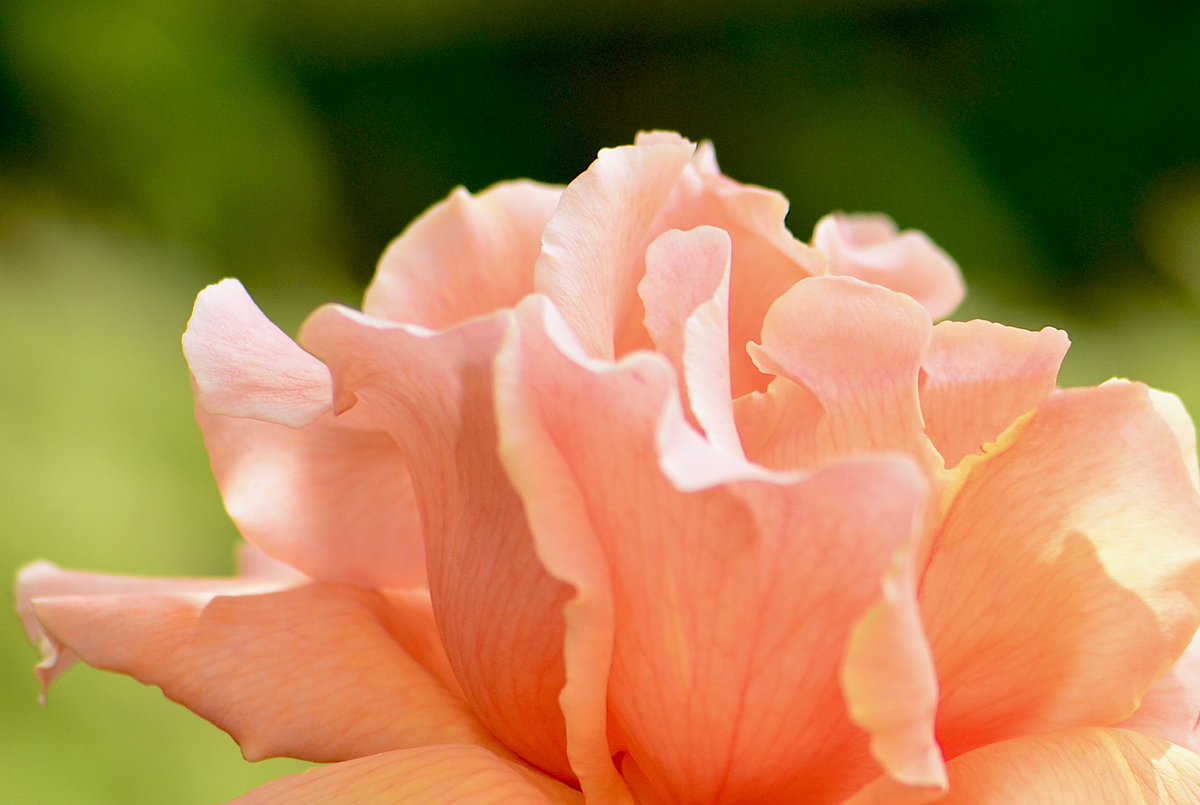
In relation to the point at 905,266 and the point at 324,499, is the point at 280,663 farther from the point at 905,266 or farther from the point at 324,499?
the point at 905,266

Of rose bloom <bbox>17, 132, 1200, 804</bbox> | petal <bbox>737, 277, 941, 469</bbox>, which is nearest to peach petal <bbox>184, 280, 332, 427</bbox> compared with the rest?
rose bloom <bbox>17, 132, 1200, 804</bbox>

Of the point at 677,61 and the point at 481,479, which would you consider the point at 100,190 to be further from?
the point at 481,479

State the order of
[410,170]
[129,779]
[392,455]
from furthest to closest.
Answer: [410,170] < [129,779] < [392,455]

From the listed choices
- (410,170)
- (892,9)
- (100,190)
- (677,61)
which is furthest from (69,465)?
(892,9)

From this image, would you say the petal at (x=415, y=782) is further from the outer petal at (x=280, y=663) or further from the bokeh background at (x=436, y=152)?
the bokeh background at (x=436, y=152)

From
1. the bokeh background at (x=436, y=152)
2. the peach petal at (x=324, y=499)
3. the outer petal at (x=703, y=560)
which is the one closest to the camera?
the outer petal at (x=703, y=560)

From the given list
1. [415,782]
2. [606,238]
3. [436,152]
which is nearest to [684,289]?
[606,238]

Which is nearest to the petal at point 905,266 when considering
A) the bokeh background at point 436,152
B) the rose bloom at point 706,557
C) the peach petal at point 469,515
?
the rose bloom at point 706,557
